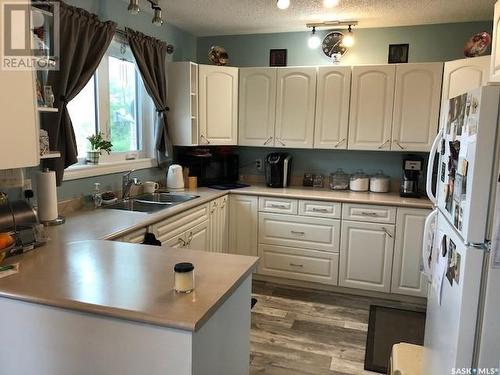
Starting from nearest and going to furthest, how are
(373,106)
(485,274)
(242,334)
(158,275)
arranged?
(485,274) → (158,275) → (242,334) → (373,106)

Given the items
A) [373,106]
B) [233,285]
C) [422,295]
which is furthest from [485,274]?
[373,106]

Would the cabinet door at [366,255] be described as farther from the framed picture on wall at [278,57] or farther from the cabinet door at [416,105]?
the framed picture on wall at [278,57]

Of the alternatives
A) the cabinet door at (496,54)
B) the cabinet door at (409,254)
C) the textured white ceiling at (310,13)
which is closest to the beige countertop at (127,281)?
the cabinet door at (496,54)

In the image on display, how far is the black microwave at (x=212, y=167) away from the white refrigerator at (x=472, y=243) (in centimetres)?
263

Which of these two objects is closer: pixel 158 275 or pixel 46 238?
pixel 158 275

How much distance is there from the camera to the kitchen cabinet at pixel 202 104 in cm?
354

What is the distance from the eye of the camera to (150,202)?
3.06 meters

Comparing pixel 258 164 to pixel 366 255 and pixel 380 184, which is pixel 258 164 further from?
pixel 366 255

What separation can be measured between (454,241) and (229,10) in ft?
8.85

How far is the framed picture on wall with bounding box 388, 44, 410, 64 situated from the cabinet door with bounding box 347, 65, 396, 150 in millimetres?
253

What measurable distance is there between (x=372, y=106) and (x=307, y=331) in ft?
6.58

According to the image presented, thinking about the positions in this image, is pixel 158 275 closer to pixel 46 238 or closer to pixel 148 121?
pixel 46 238

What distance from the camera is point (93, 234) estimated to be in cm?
203

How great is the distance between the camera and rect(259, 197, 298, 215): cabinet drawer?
344 cm
